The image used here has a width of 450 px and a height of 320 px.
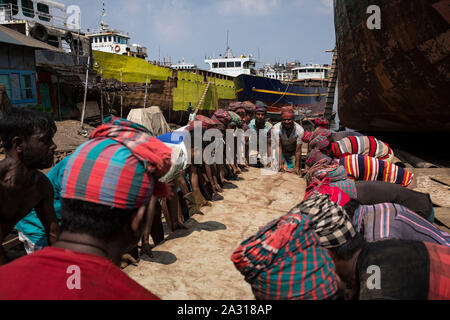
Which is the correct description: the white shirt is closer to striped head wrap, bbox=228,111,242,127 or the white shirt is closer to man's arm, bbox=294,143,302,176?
man's arm, bbox=294,143,302,176

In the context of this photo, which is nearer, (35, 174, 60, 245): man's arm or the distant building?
(35, 174, 60, 245): man's arm

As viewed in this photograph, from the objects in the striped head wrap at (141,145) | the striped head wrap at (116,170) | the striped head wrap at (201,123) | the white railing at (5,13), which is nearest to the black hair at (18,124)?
the striped head wrap at (141,145)

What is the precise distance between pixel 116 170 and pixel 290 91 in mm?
22240

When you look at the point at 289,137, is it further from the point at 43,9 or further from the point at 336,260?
the point at 43,9

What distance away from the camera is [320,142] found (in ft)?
13.7

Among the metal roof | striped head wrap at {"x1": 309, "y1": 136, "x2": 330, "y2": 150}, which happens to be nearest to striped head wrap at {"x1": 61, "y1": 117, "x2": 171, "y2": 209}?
striped head wrap at {"x1": 309, "y1": 136, "x2": 330, "y2": 150}

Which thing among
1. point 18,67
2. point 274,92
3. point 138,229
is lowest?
point 138,229

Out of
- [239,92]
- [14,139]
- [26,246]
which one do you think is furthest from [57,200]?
[239,92]

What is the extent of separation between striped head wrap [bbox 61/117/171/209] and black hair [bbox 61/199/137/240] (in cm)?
2

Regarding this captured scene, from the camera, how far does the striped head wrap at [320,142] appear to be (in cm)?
411

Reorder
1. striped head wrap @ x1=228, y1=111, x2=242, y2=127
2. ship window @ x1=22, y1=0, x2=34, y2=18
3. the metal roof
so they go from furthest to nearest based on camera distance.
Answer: ship window @ x1=22, y1=0, x2=34, y2=18 → the metal roof → striped head wrap @ x1=228, y1=111, x2=242, y2=127

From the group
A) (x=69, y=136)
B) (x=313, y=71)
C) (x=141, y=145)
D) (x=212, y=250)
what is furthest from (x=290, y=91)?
(x=141, y=145)

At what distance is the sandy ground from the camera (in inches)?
94.6

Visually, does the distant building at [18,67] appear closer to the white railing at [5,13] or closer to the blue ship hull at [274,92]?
the white railing at [5,13]
